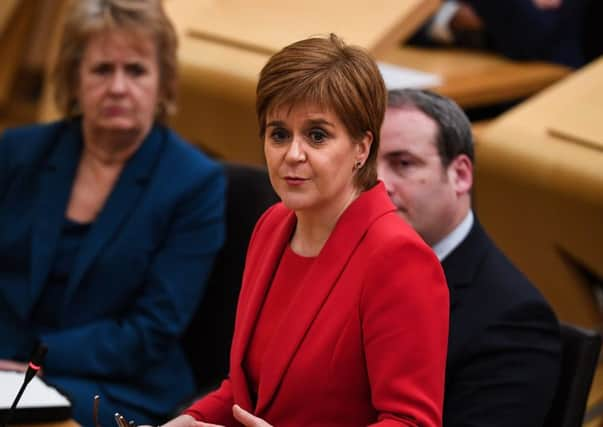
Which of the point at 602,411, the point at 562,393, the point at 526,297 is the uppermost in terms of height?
the point at 526,297

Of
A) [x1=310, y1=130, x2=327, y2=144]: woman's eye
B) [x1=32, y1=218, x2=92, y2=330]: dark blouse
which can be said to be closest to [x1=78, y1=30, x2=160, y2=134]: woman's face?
[x1=32, y1=218, x2=92, y2=330]: dark blouse

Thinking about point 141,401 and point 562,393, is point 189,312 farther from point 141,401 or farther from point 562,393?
point 562,393

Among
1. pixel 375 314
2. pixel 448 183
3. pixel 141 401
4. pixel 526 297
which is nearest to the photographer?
pixel 375 314

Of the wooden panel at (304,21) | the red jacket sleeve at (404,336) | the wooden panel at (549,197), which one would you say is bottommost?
the wooden panel at (549,197)

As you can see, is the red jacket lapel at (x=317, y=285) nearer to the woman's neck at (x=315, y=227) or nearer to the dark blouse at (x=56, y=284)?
A: the woman's neck at (x=315, y=227)

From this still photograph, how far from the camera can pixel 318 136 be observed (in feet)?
5.37

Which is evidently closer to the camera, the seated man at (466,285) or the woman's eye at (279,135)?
the woman's eye at (279,135)

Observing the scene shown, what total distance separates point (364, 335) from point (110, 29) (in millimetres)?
1486

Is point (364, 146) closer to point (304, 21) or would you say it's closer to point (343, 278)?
point (343, 278)

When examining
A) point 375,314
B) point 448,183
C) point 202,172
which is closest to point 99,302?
point 202,172

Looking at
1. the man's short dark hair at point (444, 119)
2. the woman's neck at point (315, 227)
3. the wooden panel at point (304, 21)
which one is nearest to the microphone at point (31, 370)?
the woman's neck at point (315, 227)

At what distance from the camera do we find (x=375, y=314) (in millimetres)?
1600

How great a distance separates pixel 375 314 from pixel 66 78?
5.40 ft

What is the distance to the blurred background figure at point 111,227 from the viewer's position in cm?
275
